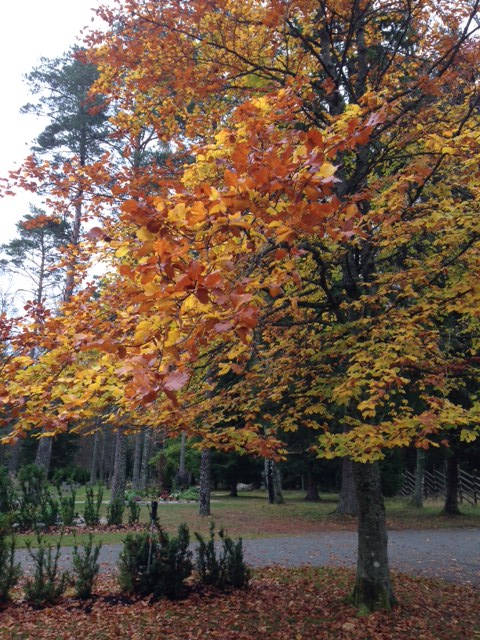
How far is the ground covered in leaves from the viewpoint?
526 cm

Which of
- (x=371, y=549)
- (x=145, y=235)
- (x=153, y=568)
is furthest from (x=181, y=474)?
(x=145, y=235)

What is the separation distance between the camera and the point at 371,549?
592 centimetres

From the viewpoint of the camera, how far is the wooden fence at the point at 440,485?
22.7m

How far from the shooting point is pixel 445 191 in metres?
6.00

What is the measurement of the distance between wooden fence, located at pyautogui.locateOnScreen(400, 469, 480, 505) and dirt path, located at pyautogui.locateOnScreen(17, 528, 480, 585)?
1045cm

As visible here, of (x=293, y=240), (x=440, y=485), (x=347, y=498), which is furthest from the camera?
(x=440, y=485)

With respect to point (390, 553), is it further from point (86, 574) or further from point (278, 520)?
point (86, 574)

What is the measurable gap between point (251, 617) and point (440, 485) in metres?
23.6

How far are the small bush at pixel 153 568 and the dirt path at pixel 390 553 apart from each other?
2116 millimetres

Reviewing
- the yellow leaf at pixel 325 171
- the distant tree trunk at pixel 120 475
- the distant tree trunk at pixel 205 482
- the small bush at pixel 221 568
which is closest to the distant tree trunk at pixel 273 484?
the distant tree trunk at pixel 205 482

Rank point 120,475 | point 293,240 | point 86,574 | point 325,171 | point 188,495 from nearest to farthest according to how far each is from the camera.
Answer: point 325,171
point 293,240
point 86,574
point 120,475
point 188,495

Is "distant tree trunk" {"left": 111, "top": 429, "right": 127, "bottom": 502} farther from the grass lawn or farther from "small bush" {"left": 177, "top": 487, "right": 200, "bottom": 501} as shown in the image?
"small bush" {"left": 177, "top": 487, "right": 200, "bottom": 501}

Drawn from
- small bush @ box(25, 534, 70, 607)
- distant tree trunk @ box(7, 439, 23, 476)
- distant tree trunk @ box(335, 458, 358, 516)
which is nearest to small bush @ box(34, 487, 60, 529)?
small bush @ box(25, 534, 70, 607)

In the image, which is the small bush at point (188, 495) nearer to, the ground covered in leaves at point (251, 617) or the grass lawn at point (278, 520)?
the grass lawn at point (278, 520)
